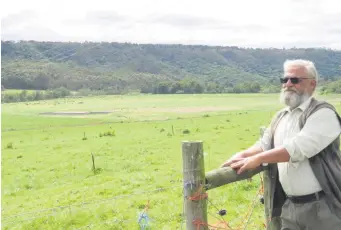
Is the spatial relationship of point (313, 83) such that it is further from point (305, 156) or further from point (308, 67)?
point (305, 156)

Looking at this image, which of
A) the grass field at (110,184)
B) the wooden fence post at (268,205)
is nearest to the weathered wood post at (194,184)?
the wooden fence post at (268,205)

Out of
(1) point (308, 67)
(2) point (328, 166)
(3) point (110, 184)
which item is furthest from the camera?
(3) point (110, 184)

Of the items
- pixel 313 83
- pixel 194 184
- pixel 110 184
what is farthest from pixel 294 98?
pixel 110 184

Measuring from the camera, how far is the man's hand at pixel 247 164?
440 cm

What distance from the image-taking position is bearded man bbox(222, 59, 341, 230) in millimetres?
4324

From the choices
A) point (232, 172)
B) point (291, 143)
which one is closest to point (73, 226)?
point (232, 172)

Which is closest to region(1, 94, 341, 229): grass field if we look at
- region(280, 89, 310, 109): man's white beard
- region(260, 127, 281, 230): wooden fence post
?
region(260, 127, 281, 230): wooden fence post

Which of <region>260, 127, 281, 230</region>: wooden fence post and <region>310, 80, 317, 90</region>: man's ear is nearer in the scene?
<region>310, 80, 317, 90</region>: man's ear

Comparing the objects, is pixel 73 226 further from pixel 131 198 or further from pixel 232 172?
pixel 232 172

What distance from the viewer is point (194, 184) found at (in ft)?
13.9

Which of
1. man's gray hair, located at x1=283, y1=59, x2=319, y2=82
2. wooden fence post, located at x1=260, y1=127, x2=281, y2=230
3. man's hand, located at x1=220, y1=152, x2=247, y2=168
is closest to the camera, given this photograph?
man's gray hair, located at x1=283, y1=59, x2=319, y2=82

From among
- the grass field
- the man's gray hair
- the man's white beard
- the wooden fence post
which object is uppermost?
the man's gray hair

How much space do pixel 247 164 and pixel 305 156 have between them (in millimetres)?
560

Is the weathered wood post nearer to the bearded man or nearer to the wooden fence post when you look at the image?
the bearded man
